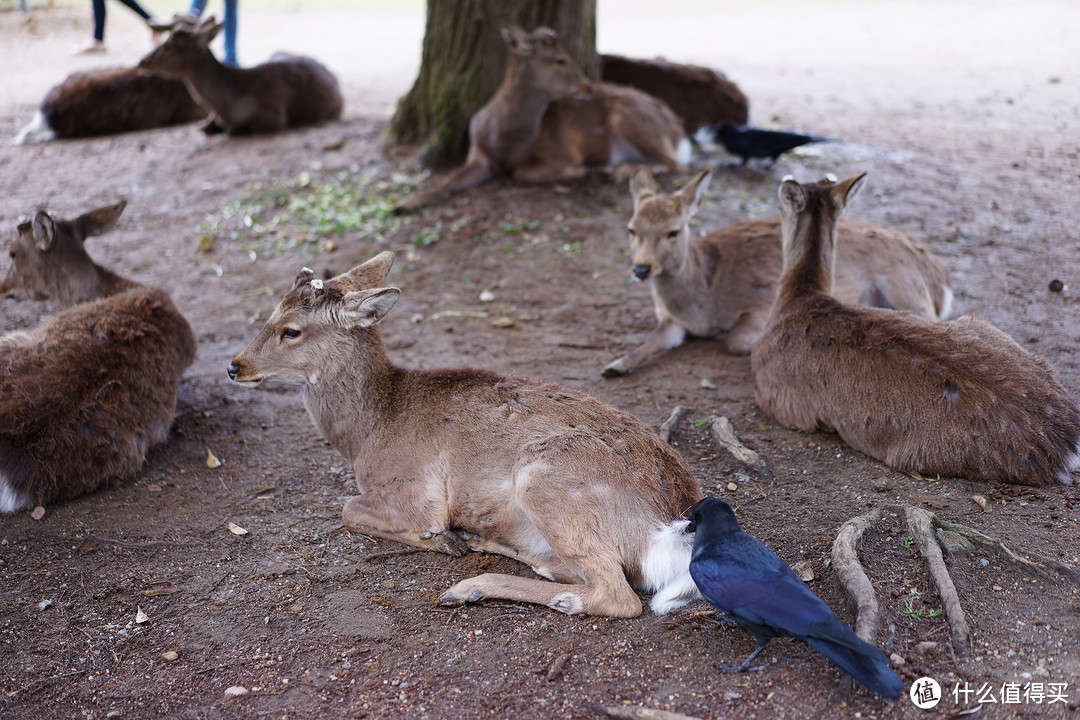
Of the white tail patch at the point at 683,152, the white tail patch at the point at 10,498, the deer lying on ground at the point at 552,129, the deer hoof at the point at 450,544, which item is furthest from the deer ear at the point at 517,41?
the white tail patch at the point at 10,498

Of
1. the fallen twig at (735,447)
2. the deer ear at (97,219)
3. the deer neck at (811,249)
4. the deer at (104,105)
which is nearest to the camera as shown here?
the fallen twig at (735,447)

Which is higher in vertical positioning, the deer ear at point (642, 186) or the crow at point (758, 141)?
the crow at point (758, 141)

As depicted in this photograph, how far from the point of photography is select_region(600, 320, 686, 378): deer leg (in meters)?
6.20

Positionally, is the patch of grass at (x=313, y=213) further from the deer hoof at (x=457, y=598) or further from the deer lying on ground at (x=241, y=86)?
the deer hoof at (x=457, y=598)

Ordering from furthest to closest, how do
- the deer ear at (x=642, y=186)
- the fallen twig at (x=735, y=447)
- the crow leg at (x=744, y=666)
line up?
the deer ear at (x=642, y=186) → the fallen twig at (x=735, y=447) → the crow leg at (x=744, y=666)

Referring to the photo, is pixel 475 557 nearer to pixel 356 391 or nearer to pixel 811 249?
pixel 356 391

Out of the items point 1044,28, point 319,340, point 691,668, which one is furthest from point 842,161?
point 1044,28

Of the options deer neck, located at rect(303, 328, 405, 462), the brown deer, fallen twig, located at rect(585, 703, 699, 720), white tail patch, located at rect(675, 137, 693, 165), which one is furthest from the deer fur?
fallen twig, located at rect(585, 703, 699, 720)

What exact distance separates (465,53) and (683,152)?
8.52 ft

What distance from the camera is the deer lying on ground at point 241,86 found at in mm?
11188

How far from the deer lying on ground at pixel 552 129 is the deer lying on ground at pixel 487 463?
14.6 feet

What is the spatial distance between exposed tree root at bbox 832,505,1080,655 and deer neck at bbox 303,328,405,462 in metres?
2.28

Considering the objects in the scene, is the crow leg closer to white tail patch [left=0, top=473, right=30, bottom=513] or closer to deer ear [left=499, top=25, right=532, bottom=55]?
white tail patch [left=0, top=473, right=30, bottom=513]

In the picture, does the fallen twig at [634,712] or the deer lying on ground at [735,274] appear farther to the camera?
the deer lying on ground at [735,274]
